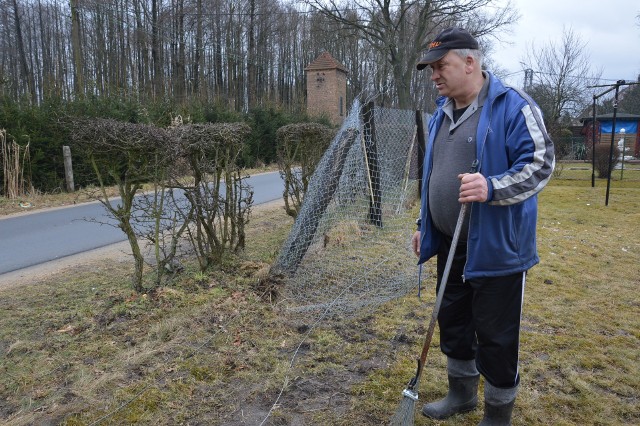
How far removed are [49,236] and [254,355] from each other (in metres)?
6.51

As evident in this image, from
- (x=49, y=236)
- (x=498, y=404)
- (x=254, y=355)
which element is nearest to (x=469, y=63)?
(x=498, y=404)

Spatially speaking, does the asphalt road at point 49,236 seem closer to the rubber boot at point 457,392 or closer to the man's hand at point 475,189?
the rubber boot at point 457,392

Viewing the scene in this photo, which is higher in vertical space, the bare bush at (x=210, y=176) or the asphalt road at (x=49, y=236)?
the bare bush at (x=210, y=176)

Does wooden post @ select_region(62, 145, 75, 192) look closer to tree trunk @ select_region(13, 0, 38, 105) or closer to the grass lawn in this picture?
the grass lawn

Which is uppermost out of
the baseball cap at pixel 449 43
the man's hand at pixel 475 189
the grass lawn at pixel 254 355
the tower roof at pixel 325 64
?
the tower roof at pixel 325 64

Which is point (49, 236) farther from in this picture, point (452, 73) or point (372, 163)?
point (452, 73)

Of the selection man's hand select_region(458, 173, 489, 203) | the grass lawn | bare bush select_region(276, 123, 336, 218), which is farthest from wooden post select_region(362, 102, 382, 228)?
man's hand select_region(458, 173, 489, 203)

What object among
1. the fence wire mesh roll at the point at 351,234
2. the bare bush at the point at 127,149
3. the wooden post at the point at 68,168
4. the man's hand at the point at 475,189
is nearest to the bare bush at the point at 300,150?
the fence wire mesh roll at the point at 351,234

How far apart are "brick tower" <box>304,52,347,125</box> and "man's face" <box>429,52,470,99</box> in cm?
3787

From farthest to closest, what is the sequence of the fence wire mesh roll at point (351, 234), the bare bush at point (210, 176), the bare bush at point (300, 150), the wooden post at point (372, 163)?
the bare bush at point (300, 150) → the wooden post at point (372, 163) → the fence wire mesh roll at point (351, 234) → the bare bush at point (210, 176)

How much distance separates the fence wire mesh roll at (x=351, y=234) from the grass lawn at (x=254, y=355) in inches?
12.2

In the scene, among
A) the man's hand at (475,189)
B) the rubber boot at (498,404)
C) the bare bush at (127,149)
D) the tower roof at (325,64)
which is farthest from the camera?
the tower roof at (325,64)

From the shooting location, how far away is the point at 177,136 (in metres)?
4.50

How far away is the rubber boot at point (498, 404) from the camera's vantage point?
2.44 m
